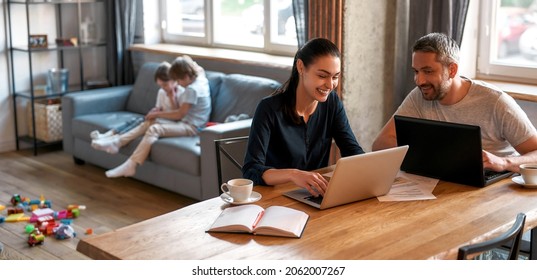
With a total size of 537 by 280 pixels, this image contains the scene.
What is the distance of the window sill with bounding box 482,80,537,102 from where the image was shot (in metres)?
4.11

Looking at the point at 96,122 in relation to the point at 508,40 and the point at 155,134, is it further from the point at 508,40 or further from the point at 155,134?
the point at 508,40

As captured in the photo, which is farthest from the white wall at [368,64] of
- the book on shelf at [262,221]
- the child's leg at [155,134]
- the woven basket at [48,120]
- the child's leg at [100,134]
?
the woven basket at [48,120]

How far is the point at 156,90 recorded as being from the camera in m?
6.01

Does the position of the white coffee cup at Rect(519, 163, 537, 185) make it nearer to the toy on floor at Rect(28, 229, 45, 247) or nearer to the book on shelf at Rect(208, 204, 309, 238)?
the book on shelf at Rect(208, 204, 309, 238)

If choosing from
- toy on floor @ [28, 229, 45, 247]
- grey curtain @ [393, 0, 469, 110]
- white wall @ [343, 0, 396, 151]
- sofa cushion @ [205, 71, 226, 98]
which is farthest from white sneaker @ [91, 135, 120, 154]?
grey curtain @ [393, 0, 469, 110]

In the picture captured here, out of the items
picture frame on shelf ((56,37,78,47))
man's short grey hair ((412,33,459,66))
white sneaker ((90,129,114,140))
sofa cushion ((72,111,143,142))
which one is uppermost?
man's short grey hair ((412,33,459,66))

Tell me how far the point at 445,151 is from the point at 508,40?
2.04m

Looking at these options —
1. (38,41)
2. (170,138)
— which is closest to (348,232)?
(170,138)

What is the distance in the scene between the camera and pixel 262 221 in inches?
92.0

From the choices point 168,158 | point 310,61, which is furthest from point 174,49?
point 310,61

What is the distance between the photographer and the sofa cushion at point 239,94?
5.16 meters

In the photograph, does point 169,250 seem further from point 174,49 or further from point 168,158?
point 174,49

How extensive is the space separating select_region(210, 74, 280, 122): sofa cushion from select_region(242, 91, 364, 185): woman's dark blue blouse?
6.56 feet

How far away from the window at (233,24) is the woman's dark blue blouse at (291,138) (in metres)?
2.61
